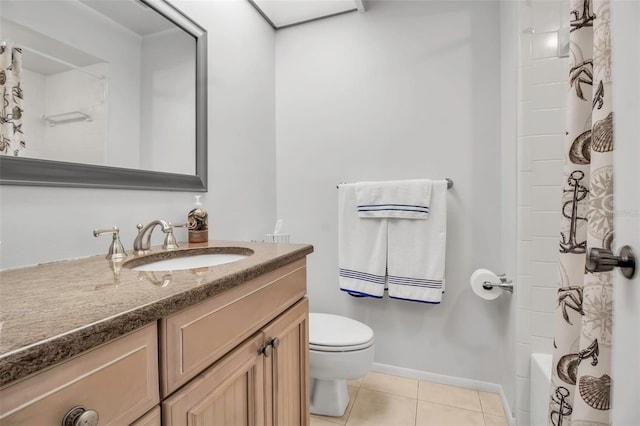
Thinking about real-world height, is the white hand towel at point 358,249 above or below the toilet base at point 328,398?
above

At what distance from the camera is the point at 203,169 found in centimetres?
135

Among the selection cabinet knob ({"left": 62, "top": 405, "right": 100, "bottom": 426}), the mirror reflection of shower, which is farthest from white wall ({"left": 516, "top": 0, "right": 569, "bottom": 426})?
the mirror reflection of shower

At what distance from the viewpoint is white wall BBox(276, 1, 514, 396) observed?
5.23 feet

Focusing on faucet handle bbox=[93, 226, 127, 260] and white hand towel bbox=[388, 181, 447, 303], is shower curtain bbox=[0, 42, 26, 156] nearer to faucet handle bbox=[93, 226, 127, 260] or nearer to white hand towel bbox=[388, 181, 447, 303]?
faucet handle bbox=[93, 226, 127, 260]

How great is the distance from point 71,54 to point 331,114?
1297 millimetres

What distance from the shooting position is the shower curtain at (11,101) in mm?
742

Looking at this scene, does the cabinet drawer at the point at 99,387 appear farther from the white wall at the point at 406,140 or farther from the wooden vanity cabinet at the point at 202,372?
the white wall at the point at 406,140

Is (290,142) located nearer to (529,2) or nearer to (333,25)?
(333,25)

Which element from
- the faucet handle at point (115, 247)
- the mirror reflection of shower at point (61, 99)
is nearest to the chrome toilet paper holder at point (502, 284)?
the faucet handle at point (115, 247)

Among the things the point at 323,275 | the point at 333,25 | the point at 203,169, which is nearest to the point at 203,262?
the point at 203,169

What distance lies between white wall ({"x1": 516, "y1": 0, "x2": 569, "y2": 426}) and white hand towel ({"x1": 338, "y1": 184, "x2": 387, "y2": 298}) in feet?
2.16

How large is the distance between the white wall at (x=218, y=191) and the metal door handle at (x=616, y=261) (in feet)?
4.00

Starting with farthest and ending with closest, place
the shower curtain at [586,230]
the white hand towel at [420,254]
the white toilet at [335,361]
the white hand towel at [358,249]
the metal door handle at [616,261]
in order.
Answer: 1. the white hand towel at [358,249]
2. the white hand towel at [420,254]
3. the white toilet at [335,361]
4. the shower curtain at [586,230]
5. the metal door handle at [616,261]

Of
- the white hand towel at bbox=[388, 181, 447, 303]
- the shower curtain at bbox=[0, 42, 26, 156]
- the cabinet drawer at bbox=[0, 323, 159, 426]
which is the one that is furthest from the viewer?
the white hand towel at bbox=[388, 181, 447, 303]
